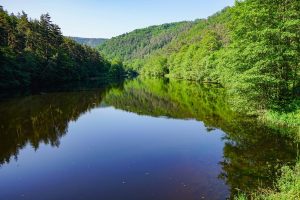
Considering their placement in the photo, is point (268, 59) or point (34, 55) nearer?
point (268, 59)

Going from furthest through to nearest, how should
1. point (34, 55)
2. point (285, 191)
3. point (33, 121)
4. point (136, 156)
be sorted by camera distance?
point (34, 55) < point (33, 121) < point (136, 156) < point (285, 191)

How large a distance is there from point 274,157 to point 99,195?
10.4m

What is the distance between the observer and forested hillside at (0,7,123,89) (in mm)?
65812

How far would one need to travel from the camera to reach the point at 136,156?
70.2 feet

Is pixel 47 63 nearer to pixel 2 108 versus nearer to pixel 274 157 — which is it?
pixel 2 108

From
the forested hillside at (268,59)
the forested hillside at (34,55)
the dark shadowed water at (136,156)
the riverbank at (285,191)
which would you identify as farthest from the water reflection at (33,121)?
the forested hillside at (34,55)

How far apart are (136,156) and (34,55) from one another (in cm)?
6363

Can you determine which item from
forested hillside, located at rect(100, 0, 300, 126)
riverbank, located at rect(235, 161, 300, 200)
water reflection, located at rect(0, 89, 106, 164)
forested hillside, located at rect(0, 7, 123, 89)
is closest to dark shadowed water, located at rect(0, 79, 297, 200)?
water reflection, located at rect(0, 89, 106, 164)

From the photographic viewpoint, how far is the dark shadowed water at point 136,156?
15.6 metres

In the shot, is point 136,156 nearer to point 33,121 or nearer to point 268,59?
point 268,59

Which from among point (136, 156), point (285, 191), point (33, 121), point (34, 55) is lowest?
point (136, 156)

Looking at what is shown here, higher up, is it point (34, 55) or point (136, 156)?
point (34, 55)

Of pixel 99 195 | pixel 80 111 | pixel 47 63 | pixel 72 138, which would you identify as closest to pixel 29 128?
pixel 72 138

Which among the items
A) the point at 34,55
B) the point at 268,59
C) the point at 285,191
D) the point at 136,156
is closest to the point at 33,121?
the point at 136,156
